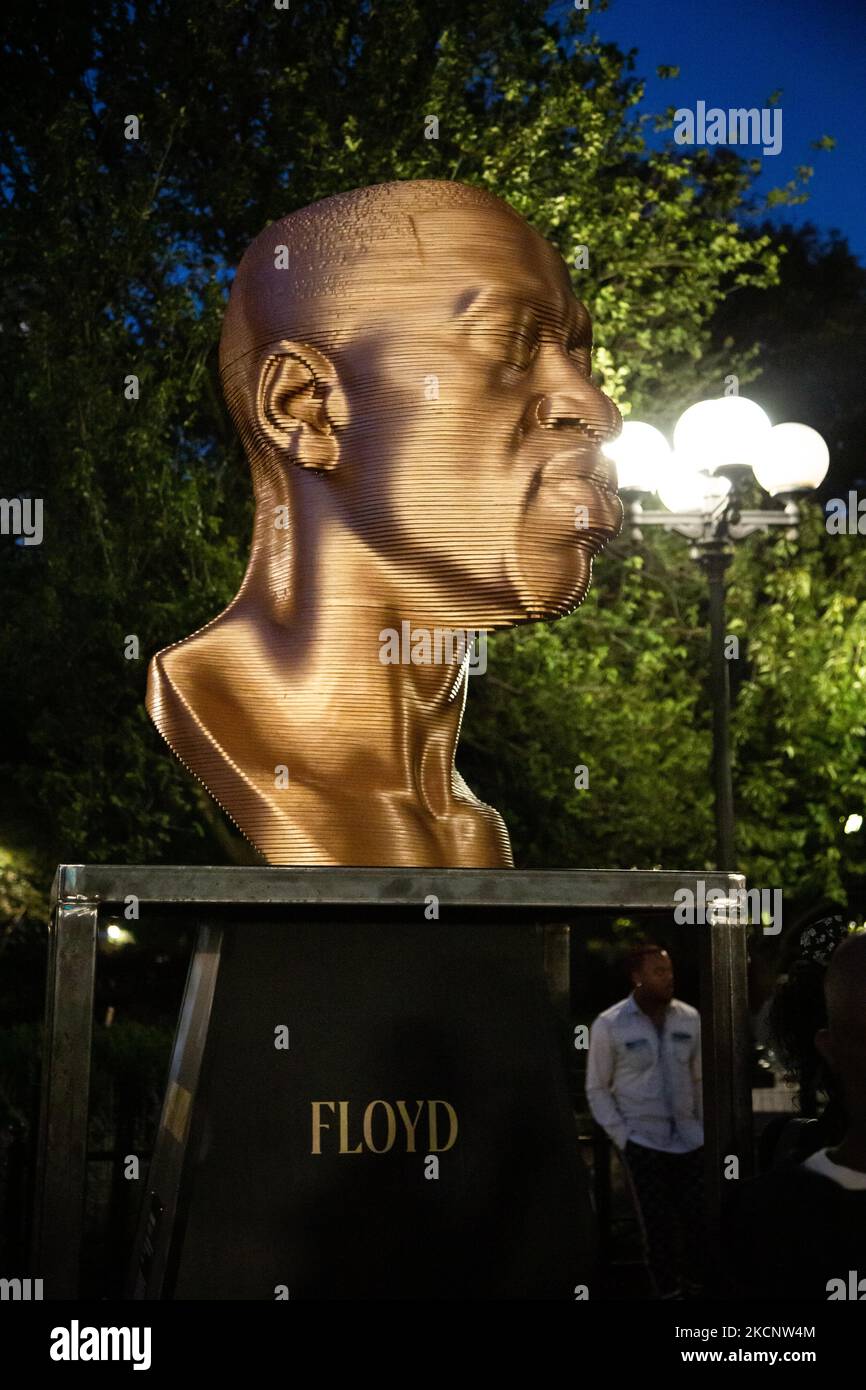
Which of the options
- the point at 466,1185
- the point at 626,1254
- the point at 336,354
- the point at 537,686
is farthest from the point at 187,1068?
the point at 537,686

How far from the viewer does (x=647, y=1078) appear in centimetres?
752

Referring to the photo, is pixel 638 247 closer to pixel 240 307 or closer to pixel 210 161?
pixel 210 161

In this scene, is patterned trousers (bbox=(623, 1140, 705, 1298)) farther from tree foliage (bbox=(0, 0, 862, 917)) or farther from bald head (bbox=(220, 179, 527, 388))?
tree foliage (bbox=(0, 0, 862, 917))

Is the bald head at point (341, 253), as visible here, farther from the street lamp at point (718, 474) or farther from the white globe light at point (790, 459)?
the white globe light at point (790, 459)

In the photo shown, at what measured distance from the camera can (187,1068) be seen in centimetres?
445

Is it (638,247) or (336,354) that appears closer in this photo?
(336,354)

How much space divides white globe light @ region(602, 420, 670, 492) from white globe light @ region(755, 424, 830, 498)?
2.04 ft

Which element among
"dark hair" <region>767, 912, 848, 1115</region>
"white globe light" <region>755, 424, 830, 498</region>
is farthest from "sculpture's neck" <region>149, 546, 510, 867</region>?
"white globe light" <region>755, 424, 830, 498</region>

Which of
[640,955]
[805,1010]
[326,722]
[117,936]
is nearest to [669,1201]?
[640,955]

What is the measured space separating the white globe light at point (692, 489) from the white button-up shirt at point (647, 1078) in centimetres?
326

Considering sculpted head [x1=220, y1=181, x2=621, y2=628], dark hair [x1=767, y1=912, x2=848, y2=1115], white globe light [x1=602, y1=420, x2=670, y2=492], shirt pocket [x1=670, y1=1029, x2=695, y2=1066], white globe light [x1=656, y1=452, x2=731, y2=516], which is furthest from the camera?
white globe light [x1=602, y1=420, x2=670, y2=492]

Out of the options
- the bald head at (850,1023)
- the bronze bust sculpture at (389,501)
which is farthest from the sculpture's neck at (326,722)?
the bald head at (850,1023)

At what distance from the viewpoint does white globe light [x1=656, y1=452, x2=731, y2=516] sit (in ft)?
31.5

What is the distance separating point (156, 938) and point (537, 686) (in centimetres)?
457
